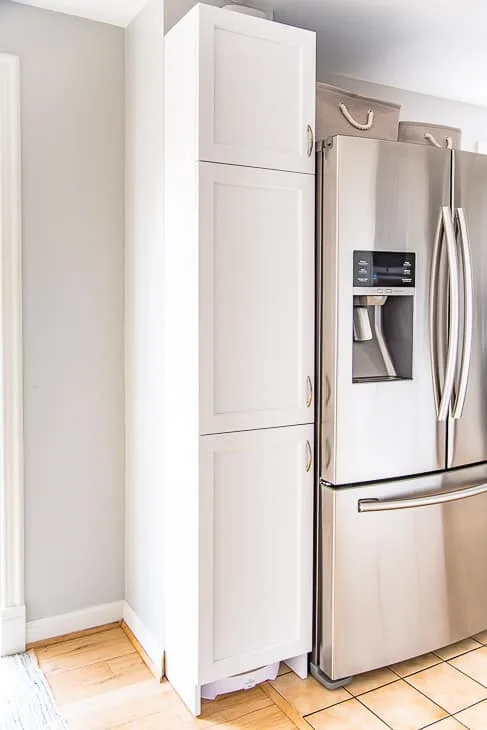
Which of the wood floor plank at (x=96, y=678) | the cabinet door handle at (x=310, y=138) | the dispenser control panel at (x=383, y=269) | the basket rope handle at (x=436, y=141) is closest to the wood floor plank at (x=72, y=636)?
the wood floor plank at (x=96, y=678)

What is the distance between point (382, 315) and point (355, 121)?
0.73 meters

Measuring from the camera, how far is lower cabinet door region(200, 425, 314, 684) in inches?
84.3

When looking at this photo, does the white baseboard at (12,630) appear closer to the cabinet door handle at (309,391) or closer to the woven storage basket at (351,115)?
the cabinet door handle at (309,391)

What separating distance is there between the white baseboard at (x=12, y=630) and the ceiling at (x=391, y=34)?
2.28 m

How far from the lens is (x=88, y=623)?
271cm

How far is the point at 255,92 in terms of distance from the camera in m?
2.12

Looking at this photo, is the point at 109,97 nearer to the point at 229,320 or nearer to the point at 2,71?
the point at 2,71

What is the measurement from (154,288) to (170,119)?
0.58m

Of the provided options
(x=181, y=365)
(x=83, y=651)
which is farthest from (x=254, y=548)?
(x=83, y=651)

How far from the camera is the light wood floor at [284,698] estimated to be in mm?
2148

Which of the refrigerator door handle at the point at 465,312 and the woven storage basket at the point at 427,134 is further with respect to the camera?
the woven storage basket at the point at 427,134

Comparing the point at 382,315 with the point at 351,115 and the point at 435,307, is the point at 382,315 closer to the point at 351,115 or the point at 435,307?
the point at 435,307

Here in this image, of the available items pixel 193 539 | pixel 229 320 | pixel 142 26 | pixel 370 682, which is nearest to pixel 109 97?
pixel 142 26

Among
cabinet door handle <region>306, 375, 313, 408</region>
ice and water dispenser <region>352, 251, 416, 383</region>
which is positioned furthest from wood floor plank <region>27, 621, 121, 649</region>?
ice and water dispenser <region>352, 251, 416, 383</region>
